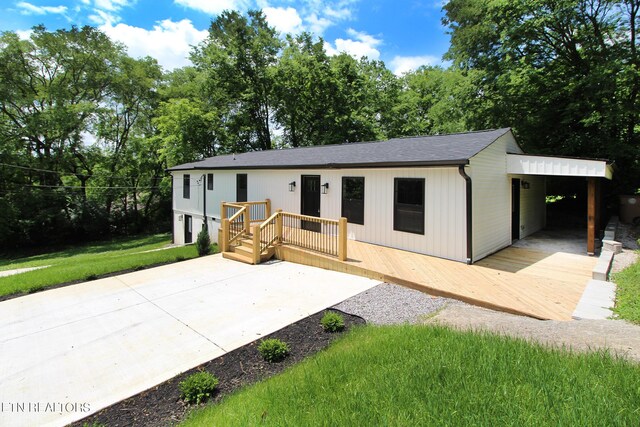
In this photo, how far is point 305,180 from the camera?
10672 mm

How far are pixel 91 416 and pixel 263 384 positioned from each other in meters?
1.63

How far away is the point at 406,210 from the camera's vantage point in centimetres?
797

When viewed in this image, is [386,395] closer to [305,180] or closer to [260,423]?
[260,423]

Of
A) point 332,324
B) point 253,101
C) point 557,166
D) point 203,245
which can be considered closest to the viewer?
point 332,324

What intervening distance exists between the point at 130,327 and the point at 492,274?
21.9 feet

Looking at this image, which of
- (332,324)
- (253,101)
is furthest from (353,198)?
(253,101)

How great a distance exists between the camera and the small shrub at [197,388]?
3.09m

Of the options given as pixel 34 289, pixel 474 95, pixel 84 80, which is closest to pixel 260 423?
pixel 34 289

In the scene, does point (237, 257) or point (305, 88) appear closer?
point (237, 257)

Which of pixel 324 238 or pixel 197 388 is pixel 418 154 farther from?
pixel 197 388


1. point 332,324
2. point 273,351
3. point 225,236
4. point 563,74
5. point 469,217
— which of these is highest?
point 563,74

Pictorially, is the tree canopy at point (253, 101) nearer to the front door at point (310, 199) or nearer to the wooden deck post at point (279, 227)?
the front door at point (310, 199)

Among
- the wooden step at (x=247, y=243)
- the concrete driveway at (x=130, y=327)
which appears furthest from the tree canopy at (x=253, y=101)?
the concrete driveway at (x=130, y=327)

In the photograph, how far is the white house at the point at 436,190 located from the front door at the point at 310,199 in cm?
3
